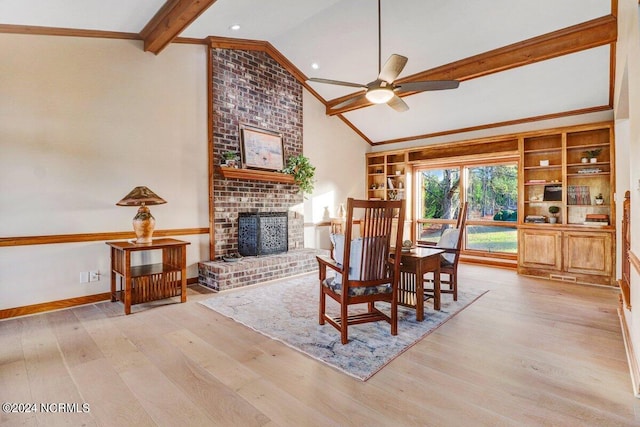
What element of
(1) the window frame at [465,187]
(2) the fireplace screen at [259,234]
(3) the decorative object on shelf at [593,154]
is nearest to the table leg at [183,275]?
(2) the fireplace screen at [259,234]

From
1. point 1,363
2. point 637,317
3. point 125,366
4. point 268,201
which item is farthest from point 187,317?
point 637,317

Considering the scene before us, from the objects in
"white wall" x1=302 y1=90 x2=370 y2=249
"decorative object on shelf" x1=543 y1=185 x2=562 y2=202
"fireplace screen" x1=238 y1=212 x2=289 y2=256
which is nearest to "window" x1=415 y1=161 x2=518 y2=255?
"decorative object on shelf" x1=543 y1=185 x2=562 y2=202

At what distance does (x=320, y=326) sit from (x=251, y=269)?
6.23 ft

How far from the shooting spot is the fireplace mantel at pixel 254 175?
486 cm

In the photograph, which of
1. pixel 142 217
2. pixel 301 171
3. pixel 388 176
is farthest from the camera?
pixel 388 176

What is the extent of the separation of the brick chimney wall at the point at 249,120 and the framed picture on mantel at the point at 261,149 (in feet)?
0.34

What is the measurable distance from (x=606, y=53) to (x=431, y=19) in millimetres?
2236

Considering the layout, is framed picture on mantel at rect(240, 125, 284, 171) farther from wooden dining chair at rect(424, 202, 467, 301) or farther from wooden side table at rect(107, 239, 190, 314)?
wooden dining chair at rect(424, 202, 467, 301)

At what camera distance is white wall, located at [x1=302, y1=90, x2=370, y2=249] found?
6375 millimetres

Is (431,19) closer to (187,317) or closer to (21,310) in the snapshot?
(187,317)

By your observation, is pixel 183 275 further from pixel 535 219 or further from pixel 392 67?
pixel 535 219

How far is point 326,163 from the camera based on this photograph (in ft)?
22.2

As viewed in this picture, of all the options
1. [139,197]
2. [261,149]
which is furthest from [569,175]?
[139,197]

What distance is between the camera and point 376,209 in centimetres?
265
